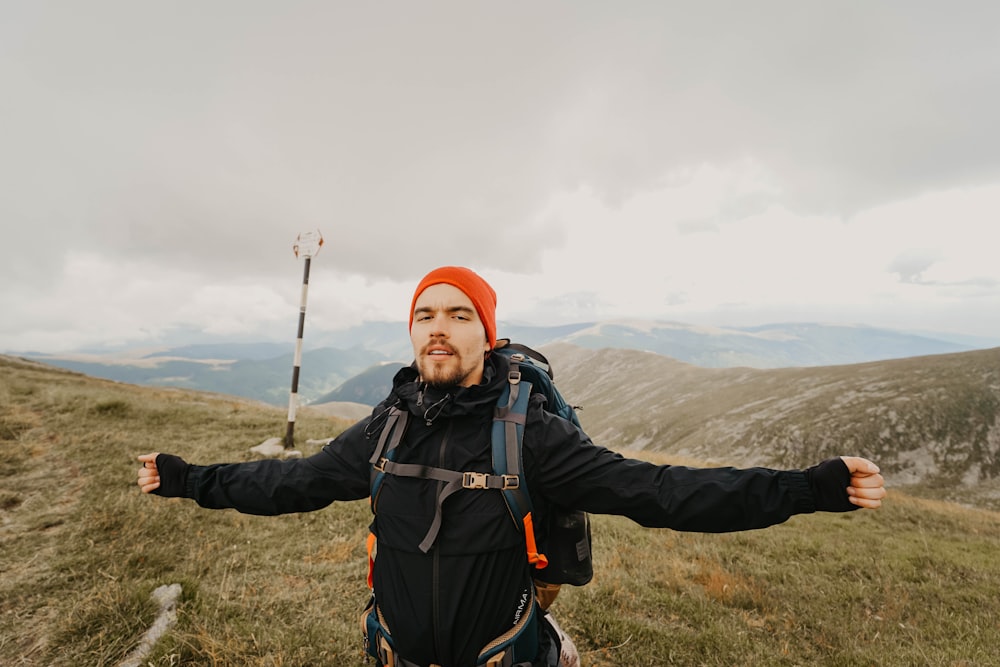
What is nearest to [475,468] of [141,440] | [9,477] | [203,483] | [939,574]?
[203,483]

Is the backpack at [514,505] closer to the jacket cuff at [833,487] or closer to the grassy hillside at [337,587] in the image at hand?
the jacket cuff at [833,487]

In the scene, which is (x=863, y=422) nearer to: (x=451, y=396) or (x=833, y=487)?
(x=833, y=487)

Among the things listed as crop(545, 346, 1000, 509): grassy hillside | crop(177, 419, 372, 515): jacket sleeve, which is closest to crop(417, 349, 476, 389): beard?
crop(177, 419, 372, 515): jacket sleeve

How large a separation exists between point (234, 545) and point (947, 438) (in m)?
83.3

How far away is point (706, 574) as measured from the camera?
729cm

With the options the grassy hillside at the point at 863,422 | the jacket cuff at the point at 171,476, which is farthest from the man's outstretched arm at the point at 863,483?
the grassy hillside at the point at 863,422

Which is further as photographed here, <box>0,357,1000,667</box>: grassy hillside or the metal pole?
the metal pole

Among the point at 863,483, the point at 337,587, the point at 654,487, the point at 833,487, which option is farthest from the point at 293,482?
the point at 337,587

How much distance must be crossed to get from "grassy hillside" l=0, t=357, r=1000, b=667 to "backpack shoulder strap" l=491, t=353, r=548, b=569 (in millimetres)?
3593

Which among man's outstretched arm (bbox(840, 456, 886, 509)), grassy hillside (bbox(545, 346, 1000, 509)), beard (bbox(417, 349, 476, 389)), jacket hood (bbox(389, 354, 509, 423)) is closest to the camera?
man's outstretched arm (bbox(840, 456, 886, 509))

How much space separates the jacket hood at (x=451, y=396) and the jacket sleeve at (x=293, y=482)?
57 centimetres

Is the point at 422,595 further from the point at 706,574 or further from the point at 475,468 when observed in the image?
the point at 706,574

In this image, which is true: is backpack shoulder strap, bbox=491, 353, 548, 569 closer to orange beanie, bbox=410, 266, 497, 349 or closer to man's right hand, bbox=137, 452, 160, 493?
orange beanie, bbox=410, 266, 497, 349

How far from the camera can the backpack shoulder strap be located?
8.52 feet
